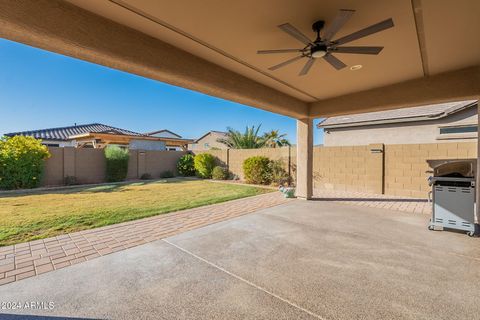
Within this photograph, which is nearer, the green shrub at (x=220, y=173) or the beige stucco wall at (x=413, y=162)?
the beige stucco wall at (x=413, y=162)

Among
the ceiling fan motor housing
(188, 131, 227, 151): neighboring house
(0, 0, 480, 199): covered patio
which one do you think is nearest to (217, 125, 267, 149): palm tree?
(0, 0, 480, 199): covered patio

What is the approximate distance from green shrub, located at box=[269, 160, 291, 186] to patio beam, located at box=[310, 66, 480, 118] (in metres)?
4.64

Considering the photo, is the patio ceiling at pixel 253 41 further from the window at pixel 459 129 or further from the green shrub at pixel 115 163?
the green shrub at pixel 115 163

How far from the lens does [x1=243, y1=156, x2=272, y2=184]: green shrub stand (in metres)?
11.5

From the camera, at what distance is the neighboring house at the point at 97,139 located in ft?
49.9

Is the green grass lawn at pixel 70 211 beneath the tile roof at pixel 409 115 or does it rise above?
beneath

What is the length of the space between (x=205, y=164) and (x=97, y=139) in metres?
7.95

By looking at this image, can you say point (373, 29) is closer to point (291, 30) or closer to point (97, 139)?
point (291, 30)

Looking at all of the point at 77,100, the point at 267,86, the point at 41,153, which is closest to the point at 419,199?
the point at 267,86

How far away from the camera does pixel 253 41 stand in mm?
3527

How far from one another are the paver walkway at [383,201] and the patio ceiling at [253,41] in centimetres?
293

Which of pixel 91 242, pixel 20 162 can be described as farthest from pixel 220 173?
pixel 91 242

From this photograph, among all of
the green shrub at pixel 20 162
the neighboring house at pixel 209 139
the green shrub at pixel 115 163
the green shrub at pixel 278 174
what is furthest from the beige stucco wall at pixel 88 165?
the neighboring house at pixel 209 139

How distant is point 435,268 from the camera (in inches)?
117
